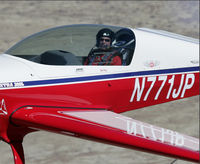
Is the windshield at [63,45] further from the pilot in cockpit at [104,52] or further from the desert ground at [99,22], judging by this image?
the desert ground at [99,22]

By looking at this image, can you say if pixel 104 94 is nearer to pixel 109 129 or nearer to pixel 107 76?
pixel 107 76

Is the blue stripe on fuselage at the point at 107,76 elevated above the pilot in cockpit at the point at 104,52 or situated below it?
below

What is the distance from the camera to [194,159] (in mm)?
3809

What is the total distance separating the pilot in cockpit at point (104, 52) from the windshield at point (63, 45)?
41mm

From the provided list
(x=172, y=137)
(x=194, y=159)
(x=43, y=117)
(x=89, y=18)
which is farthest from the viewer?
(x=89, y=18)

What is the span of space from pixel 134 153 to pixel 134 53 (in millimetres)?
1694

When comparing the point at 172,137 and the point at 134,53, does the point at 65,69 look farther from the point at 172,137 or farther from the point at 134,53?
the point at 172,137

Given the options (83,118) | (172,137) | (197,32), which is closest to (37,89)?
(83,118)

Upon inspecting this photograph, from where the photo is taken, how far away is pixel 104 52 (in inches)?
207

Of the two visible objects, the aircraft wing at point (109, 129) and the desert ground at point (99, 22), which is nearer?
the aircraft wing at point (109, 129)

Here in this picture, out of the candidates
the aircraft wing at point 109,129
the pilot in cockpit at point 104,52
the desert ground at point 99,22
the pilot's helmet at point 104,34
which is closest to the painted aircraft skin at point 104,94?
the aircraft wing at point 109,129

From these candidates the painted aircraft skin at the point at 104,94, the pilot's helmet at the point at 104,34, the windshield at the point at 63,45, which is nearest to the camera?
the painted aircraft skin at the point at 104,94

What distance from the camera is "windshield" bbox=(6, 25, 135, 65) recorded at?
195 inches

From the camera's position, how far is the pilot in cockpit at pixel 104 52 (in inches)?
204
